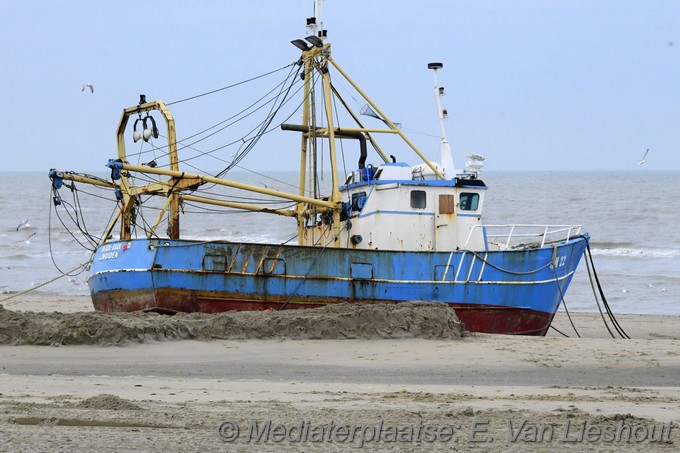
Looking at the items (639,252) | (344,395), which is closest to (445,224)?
(344,395)

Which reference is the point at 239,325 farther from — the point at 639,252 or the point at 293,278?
the point at 639,252

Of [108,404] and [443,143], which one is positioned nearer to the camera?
[108,404]

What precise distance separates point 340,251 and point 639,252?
23.1m

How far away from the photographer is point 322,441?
7320 millimetres

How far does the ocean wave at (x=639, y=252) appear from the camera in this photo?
36.1 metres

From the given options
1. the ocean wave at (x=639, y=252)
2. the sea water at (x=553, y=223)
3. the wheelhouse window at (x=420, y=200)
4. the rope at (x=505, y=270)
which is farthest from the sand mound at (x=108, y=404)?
the ocean wave at (x=639, y=252)

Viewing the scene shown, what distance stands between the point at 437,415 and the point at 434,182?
10137 mm

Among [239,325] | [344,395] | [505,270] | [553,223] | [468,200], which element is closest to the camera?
[344,395]

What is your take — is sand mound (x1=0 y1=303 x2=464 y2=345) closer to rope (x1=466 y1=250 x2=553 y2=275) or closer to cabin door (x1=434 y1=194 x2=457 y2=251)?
rope (x1=466 y1=250 x2=553 y2=275)

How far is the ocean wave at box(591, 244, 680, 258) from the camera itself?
36.1 m

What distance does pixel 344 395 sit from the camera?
9852mm

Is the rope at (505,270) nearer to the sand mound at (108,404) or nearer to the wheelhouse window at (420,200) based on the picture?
the wheelhouse window at (420,200)

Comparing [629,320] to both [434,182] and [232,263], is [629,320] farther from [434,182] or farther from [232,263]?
[232,263]

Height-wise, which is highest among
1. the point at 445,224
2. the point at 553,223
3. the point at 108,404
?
the point at 553,223
